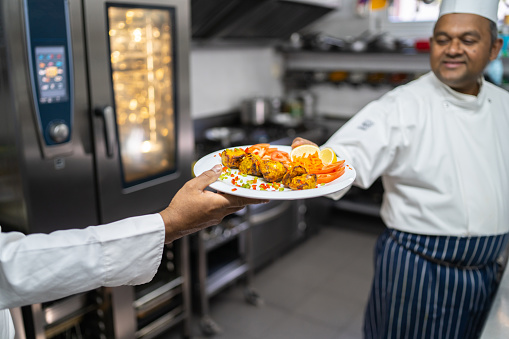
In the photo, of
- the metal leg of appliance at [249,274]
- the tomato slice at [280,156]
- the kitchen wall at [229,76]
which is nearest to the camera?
the tomato slice at [280,156]

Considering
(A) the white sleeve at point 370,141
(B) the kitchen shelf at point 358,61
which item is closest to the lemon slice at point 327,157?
(A) the white sleeve at point 370,141

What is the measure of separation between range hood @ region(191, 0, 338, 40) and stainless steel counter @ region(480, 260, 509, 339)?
2597 millimetres

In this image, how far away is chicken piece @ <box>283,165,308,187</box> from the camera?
1222 mm

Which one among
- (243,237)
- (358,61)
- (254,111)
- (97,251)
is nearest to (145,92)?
(243,237)

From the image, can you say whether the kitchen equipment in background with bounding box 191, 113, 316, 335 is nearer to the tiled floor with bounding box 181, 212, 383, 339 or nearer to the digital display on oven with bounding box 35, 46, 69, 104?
the tiled floor with bounding box 181, 212, 383, 339

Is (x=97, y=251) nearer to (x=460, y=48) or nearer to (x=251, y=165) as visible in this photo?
(x=251, y=165)

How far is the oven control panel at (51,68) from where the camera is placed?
1.73 meters

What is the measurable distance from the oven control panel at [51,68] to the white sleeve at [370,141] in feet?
3.52

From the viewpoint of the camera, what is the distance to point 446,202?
69.1 inches

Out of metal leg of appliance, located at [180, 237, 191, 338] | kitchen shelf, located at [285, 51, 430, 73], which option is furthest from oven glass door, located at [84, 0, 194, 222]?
kitchen shelf, located at [285, 51, 430, 73]

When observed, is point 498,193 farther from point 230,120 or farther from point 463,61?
point 230,120

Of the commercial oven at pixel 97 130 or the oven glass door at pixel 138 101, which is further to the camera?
the oven glass door at pixel 138 101

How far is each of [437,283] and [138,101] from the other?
166 cm

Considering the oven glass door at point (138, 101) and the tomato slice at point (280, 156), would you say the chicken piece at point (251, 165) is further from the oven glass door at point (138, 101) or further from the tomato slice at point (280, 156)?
the oven glass door at point (138, 101)
